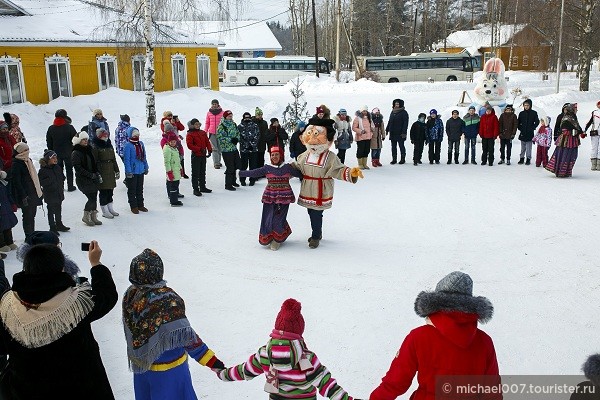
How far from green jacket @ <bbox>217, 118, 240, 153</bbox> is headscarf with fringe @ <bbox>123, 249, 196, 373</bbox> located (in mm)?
8243

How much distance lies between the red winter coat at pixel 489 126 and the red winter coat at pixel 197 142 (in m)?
7.30

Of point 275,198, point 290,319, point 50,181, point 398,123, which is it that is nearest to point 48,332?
point 290,319

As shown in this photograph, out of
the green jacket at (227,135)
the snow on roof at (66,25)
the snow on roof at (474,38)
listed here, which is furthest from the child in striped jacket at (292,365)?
the snow on roof at (474,38)

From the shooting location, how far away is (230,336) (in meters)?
5.65

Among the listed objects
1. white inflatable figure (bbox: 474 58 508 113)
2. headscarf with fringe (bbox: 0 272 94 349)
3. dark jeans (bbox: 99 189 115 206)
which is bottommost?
dark jeans (bbox: 99 189 115 206)

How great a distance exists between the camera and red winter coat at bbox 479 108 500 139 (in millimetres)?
14367

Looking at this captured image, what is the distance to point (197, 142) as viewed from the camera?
36.5ft

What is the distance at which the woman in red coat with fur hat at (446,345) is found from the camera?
9.65ft

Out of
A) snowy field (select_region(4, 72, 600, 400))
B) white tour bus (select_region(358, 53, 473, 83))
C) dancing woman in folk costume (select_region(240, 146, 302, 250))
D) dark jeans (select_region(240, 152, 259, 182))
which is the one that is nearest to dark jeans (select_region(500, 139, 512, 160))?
snowy field (select_region(4, 72, 600, 400))

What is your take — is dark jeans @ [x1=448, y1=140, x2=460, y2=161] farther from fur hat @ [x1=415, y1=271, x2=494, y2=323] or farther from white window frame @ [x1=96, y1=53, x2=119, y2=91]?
white window frame @ [x1=96, y1=53, x2=119, y2=91]

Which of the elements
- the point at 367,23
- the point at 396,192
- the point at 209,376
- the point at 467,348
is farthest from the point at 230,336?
the point at 367,23

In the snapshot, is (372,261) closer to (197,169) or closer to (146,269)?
(146,269)

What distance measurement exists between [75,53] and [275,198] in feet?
63.1

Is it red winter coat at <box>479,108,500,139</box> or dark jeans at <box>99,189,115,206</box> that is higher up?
red winter coat at <box>479,108,500,139</box>
